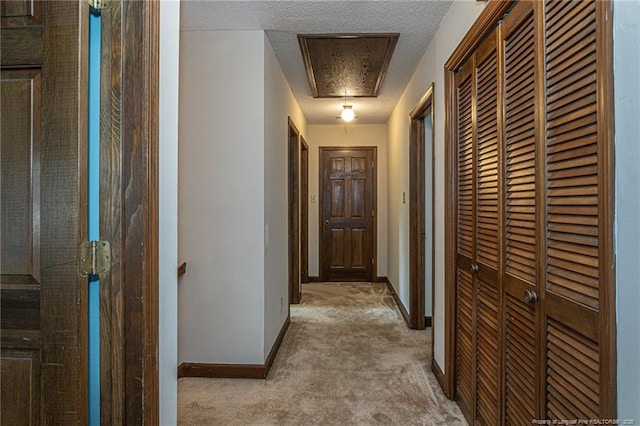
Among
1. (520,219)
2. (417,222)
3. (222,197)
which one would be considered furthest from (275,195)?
(520,219)

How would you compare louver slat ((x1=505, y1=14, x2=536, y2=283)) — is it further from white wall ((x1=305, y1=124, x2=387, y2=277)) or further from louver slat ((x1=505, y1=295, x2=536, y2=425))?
white wall ((x1=305, y1=124, x2=387, y2=277))

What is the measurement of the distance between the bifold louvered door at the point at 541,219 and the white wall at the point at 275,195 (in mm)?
1457

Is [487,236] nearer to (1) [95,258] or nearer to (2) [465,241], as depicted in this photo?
(2) [465,241]

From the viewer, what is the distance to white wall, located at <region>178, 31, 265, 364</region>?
2838 millimetres

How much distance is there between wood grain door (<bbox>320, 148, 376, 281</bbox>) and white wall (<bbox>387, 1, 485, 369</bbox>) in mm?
559

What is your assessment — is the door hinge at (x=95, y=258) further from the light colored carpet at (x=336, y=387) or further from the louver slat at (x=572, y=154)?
the light colored carpet at (x=336, y=387)

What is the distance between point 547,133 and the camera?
1.31 m

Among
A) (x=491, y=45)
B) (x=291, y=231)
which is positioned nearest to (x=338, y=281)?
(x=291, y=231)


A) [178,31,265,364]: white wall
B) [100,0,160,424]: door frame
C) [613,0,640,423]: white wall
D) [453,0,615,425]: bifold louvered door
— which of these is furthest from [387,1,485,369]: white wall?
[100,0,160,424]: door frame

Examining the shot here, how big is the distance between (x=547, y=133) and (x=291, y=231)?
3461 mm

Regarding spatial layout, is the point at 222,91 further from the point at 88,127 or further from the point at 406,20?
the point at 88,127

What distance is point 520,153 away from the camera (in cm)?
153

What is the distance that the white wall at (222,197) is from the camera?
2.84 metres

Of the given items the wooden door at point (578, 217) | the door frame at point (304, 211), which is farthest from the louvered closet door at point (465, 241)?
the door frame at point (304, 211)
